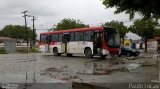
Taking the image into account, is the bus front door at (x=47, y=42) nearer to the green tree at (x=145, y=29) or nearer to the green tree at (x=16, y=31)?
the green tree at (x=145, y=29)

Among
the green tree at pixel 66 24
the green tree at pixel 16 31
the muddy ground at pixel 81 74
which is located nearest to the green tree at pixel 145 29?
the green tree at pixel 66 24

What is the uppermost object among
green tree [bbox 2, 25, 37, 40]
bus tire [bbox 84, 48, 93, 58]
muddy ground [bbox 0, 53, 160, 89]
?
green tree [bbox 2, 25, 37, 40]

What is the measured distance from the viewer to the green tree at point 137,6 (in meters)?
10.6

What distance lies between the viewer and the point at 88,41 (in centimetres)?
3195

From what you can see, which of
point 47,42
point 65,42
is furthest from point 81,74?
point 47,42

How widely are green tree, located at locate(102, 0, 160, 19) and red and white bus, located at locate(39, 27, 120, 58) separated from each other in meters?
18.2

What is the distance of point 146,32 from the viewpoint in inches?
2562

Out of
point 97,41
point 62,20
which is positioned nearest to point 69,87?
point 97,41

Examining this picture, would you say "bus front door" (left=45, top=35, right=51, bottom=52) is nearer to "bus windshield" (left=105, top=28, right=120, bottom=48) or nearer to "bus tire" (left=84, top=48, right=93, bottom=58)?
"bus tire" (left=84, top=48, right=93, bottom=58)

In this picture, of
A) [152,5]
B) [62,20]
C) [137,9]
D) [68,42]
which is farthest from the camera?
[62,20]

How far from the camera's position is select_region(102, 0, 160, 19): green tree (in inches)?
419

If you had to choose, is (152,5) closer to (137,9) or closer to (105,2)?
(137,9)

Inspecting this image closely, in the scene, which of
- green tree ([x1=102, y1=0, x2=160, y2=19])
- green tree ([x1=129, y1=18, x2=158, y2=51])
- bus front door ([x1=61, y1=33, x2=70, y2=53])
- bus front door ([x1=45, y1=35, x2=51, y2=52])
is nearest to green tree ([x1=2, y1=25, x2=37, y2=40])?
green tree ([x1=129, y1=18, x2=158, y2=51])

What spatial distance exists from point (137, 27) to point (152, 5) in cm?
5782
